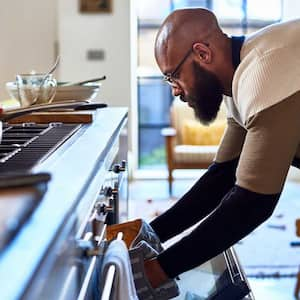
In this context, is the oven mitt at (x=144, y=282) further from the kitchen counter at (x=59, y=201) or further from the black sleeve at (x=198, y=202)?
the black sleeve at (x=198, y=202)

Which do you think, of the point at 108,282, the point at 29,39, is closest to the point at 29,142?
the point at 108,282

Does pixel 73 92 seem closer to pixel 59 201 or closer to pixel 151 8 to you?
pixel 59 201

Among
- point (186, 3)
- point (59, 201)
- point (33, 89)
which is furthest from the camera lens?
point (186, 3)

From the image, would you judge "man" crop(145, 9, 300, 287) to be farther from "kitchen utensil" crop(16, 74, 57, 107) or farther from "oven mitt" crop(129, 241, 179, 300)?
"kitchen utensil" crop(16, 74, 57, 107)

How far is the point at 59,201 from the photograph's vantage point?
3.14ft

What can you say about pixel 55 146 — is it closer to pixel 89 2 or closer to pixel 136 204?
pixel 136 204

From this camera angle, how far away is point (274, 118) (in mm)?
1488

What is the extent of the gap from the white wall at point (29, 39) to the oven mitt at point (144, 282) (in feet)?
15.3

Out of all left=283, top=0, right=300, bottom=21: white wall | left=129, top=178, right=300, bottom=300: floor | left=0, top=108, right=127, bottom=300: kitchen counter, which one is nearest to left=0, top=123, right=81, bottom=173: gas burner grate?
left=0, top=108, right=127, bottom=300: kitchen counter

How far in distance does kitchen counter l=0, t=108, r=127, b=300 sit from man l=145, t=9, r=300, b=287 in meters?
0.27

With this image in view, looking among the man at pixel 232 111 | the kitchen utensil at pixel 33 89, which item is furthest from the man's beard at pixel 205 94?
the kitchen utensil at pixel 33 89

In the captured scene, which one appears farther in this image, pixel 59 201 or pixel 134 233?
pixel 134 233

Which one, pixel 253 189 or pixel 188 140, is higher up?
pixel 253 189

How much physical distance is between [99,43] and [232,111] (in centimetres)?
411
